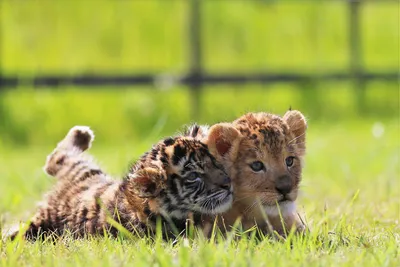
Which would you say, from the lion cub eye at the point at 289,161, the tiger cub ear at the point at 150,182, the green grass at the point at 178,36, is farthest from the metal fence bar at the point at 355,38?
the tiger cub ear at the point at 150,182

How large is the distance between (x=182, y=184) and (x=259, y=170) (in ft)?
1.49

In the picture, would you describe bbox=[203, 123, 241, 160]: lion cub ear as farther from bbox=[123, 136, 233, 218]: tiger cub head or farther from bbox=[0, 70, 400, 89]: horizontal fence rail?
bbox=[0, 70, 400, 89]: horizontal fence rail

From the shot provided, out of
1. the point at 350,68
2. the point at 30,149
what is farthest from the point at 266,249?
the point at 350,68

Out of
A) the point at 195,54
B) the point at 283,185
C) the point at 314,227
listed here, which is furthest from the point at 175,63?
the point at 314,227

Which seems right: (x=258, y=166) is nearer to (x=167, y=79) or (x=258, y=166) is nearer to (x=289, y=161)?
(x=289, y=161)

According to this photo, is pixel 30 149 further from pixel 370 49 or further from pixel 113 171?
pixel 370 49

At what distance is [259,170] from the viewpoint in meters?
5.01

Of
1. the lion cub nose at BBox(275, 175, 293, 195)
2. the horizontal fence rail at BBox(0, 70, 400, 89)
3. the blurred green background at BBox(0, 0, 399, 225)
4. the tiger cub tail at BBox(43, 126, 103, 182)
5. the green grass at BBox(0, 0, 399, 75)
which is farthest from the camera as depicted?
the green grass at BBox(0, 0, 399, 75)

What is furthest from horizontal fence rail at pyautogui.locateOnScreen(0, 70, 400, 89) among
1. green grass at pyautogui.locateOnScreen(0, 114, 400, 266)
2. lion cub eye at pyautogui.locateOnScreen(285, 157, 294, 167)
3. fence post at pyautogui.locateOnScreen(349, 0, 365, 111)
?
lion cub eye at pyautogui.locateOnScreen(285, 157, 294, 167)

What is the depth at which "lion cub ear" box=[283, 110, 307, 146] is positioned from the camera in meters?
5.32

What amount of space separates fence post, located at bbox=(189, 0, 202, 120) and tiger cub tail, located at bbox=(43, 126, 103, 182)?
7.67 metres

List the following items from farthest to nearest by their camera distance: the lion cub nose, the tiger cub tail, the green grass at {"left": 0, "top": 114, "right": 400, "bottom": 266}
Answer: the tiger cub tail, the lion cub nose, the green grass at {"left": 0, "top": 114, "right": 400, "bottom": 266}

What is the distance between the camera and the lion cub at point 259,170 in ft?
16.2

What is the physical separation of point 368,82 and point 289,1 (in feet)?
6.56
